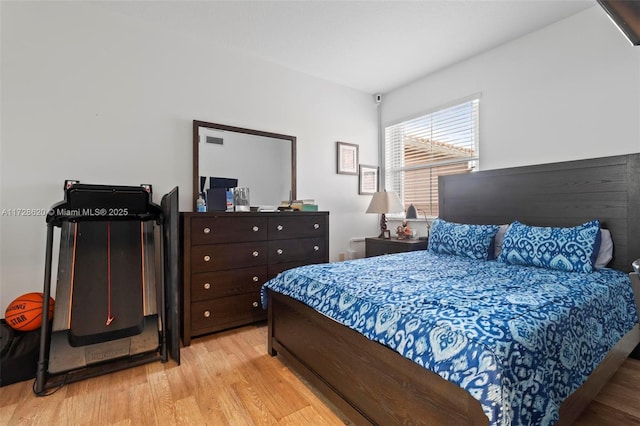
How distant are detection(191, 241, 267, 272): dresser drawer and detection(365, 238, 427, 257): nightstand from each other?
1.45 metres

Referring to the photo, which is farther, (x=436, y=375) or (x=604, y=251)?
(x=604, y=251)

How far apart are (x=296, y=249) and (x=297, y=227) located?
0.70 feet

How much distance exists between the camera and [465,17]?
8.18 ft

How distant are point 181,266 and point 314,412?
1469 millimetres

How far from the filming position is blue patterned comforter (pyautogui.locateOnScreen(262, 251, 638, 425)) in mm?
938

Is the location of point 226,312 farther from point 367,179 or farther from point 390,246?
point 367,179

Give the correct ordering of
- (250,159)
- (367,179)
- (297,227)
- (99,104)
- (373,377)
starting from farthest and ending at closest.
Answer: (367,179)
(250,159)
(297,227)
(99,104)
(373,377)

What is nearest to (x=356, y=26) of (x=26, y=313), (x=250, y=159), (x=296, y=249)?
(x=250, y=159)

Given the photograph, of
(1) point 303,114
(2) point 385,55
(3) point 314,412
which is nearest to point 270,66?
(1) point 303,114

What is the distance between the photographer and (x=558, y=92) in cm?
259

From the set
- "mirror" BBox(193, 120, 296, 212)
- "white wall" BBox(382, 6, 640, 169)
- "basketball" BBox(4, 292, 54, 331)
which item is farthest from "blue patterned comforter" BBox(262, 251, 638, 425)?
"basketball" BBox(4, 292, 54, 331)

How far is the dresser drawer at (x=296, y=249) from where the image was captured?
2.78 metres

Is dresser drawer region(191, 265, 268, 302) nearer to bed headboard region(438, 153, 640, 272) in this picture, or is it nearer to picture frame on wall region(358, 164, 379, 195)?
picture frame on wall region(358, 164, 379, 195)

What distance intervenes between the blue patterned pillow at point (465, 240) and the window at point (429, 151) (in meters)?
0.83
